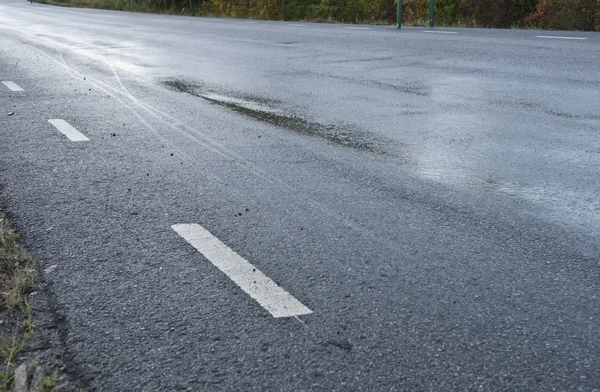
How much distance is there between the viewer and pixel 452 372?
257cm

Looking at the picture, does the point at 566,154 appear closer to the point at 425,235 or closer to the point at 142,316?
the point at 425,235

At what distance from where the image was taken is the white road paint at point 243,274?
121 inches

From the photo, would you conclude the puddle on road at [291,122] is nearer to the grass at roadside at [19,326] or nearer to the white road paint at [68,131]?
the white road paint at [68,131]

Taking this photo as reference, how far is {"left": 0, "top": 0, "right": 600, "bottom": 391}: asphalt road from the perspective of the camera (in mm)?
2680

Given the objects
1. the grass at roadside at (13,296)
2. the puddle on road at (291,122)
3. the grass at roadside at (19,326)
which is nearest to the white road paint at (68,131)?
the puddle on road at (291,122)

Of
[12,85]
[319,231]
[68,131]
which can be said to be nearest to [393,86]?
[68,131]

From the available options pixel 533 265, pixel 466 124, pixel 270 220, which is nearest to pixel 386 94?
pixel 466 124

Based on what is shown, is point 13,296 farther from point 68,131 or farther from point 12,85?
point 12,85

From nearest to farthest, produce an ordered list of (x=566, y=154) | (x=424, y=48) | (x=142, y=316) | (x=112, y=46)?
1. (x=142, y=316)
2. (x=566, y=154)
3. (x=424, y=48)
4. (x=112, y=46)

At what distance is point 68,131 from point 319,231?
3.57 metres

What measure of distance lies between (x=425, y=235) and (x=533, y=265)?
598 millimetres

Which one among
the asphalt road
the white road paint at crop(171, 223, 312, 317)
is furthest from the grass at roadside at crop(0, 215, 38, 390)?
the white road paint at crop(171, 223, 312, 317)

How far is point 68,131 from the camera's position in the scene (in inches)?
268

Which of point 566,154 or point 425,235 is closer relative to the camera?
point 425,235
